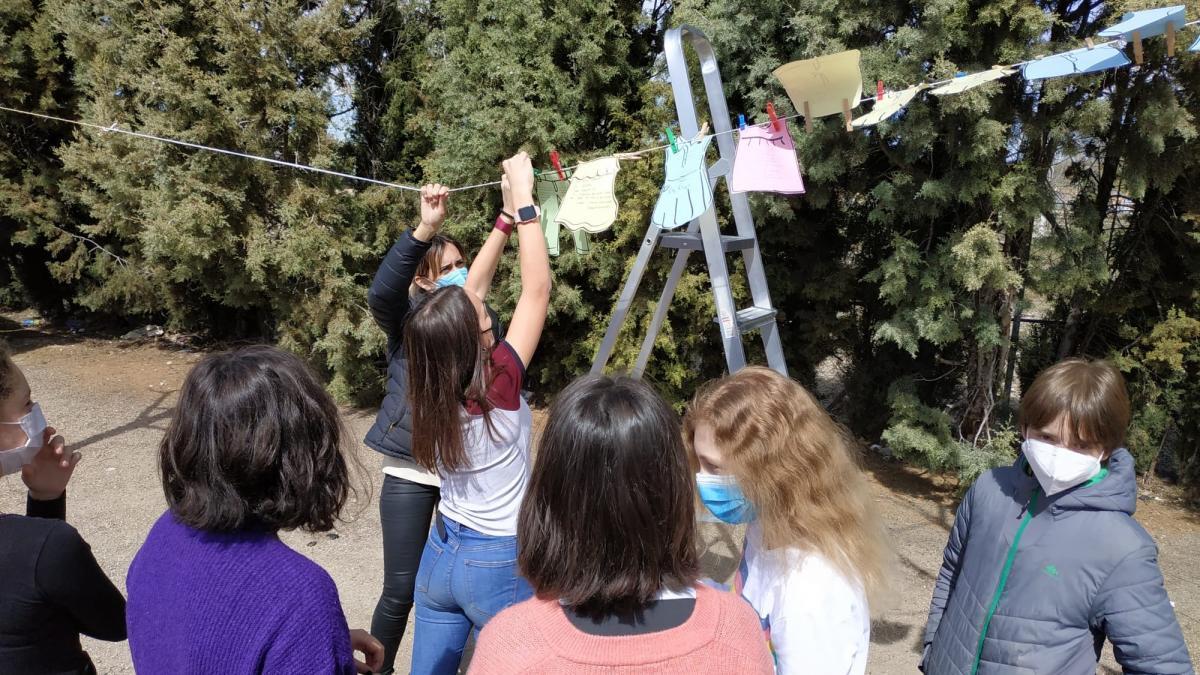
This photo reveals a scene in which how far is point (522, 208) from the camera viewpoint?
6.18 feet

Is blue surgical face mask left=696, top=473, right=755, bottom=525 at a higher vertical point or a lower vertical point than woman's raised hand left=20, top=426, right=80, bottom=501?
lower

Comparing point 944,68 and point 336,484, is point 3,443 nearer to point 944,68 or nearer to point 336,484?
point 336,484

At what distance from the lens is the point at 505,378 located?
63.6 inches

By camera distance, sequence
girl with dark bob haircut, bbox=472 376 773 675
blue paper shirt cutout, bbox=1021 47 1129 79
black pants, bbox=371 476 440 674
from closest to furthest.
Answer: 1. girl with dark bob haircut, bbox=472 376 773 675
2. black pants, bbox=371 476 440 674
3. blue paper shirt cutout, bbox=1021 47 1129 79

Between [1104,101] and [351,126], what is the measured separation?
252 inches

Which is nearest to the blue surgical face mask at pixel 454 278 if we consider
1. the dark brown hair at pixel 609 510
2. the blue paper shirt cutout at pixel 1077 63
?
the dark brown hair at pixel 609 510

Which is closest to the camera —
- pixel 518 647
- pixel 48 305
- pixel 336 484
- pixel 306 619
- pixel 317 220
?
pixel 518 647

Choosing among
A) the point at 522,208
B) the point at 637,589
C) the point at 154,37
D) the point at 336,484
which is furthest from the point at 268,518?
the point at 154,37

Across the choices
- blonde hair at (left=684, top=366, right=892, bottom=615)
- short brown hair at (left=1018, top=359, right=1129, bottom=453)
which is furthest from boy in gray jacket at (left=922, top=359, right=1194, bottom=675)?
blonde hair at (left=684, top=366, right=892, bottom=615)

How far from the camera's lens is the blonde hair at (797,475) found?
1279mm

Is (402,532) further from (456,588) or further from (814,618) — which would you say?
(814,618)

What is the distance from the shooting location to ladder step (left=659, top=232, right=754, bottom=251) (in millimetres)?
2529

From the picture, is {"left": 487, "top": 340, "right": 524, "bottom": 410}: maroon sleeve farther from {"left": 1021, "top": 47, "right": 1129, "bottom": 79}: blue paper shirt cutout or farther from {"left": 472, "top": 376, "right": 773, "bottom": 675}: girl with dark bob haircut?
{"left": 1021, "top": 47, "right": 1129, "bottom": 79}: blue paper shirt cutout

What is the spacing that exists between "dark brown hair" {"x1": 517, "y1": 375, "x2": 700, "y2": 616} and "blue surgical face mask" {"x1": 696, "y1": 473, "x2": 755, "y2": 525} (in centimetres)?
37
